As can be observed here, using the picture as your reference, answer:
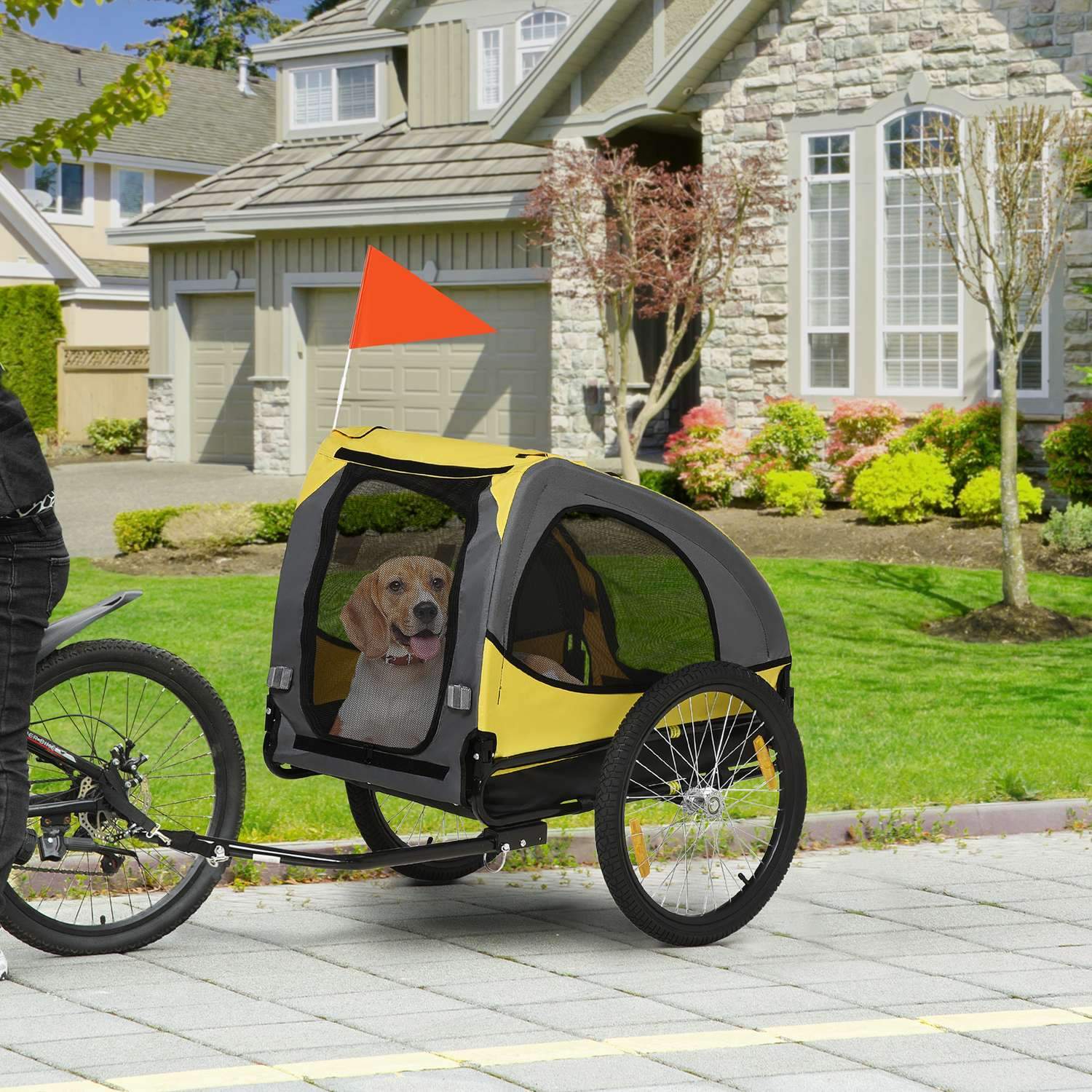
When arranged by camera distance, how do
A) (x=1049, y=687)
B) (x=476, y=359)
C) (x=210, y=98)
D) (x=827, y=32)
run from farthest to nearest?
(x=210, y=98)
(x=476, y=359)
(x=827, y=32)
(x=1049, y=687)

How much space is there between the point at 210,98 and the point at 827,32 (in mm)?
26164

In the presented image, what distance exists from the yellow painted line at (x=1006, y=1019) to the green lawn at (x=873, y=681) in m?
2.42

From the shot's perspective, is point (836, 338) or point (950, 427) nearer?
point (950, 427)

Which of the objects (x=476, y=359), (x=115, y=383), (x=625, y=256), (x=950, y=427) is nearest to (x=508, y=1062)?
(x=950, y=427)

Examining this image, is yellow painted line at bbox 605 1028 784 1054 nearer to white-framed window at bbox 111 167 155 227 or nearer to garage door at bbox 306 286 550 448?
garage door at bbox 306 286 550 448

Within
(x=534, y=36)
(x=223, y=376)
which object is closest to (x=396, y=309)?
Result: (x=534, y=36)

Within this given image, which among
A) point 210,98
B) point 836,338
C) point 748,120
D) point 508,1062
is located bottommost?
point 508,1062

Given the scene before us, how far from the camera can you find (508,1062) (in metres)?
4.02

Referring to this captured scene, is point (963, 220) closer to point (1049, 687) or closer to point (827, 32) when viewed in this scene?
point (827, 32)

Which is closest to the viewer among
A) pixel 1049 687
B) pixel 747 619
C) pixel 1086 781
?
pixel 747 619

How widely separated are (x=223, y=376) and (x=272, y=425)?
8.53 feet

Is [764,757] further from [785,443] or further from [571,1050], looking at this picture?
[785,443]

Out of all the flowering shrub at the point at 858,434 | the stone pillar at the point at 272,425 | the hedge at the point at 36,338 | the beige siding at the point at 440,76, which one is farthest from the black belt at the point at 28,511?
the hedge at the point at 36,338

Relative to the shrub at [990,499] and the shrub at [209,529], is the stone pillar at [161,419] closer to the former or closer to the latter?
the shrub at [209,529]
